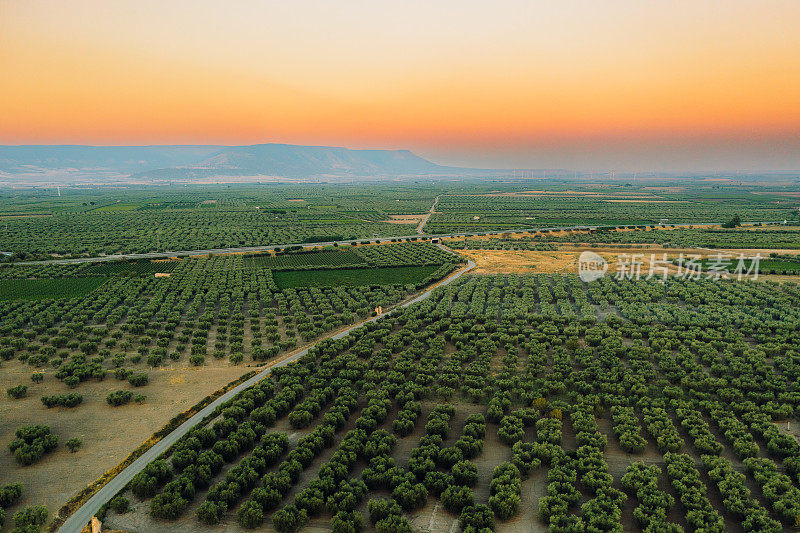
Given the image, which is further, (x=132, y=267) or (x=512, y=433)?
(x=132, y=267)

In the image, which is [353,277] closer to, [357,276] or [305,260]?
[357,276]

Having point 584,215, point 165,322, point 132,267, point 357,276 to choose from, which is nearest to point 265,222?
point 132,267

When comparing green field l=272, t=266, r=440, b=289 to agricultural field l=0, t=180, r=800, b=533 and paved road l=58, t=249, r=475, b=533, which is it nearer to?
agricultural field l=0, t=180, r=800, b=533

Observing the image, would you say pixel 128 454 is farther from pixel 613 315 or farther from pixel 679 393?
pixel 613 315

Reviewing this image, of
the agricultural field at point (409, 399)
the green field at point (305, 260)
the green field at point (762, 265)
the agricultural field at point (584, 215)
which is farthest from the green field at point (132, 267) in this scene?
the green field at point (762, 265)

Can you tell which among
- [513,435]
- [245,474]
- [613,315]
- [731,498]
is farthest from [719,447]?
[245,474]

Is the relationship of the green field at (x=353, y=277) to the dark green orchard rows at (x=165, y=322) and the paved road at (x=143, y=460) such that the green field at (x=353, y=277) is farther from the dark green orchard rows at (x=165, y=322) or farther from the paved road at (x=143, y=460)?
the paved road at (x=143, y=460)
